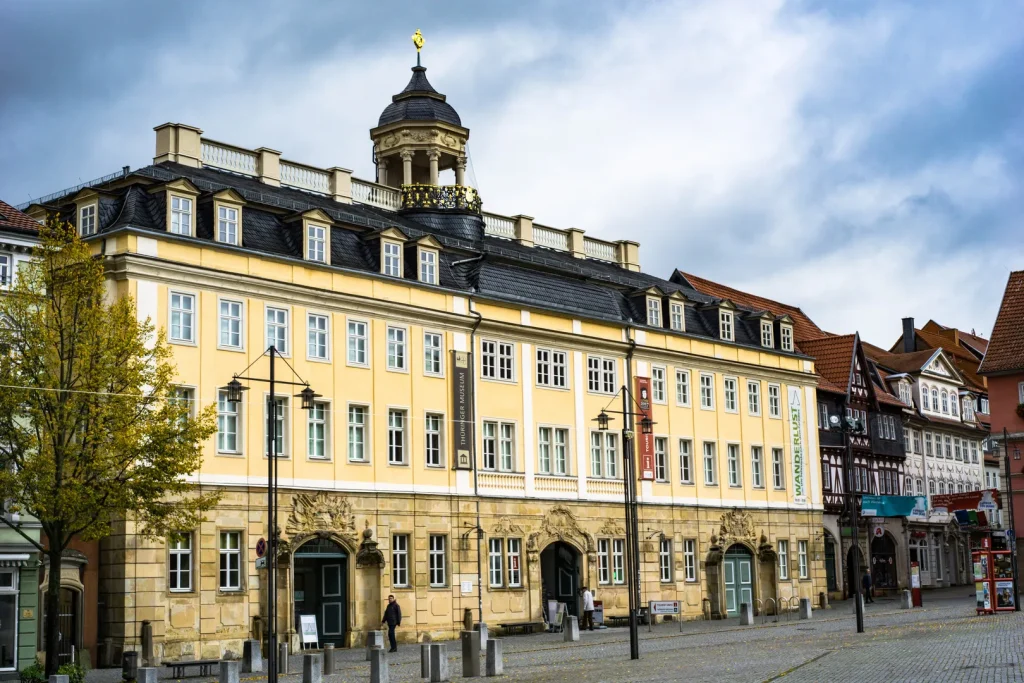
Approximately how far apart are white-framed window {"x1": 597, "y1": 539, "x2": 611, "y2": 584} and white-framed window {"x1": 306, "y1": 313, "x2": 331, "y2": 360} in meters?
15.6

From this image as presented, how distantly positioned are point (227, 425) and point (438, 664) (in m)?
14.8

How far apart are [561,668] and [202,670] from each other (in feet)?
30.8

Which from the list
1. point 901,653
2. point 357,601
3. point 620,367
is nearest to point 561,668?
point 901,653

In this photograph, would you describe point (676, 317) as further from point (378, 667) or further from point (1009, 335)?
point (378, 667)

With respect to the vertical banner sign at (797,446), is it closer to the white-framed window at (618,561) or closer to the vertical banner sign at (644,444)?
the vertical banner sign at (644,444)

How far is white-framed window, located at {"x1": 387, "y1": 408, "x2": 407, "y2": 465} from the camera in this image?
48.5m

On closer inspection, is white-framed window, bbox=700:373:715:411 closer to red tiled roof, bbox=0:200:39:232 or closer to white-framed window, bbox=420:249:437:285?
white-framed window, bbox=420:249:437:285

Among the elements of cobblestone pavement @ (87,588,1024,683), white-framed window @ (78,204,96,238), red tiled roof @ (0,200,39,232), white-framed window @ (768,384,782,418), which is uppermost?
white-framed window @ (78,204,96,238)

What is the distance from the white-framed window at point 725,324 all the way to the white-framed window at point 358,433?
22658 millimetres

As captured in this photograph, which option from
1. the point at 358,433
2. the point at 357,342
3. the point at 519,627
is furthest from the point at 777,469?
the point at 357,342

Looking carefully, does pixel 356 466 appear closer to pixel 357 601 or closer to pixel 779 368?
pixel 357 601

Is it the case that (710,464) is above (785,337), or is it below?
below

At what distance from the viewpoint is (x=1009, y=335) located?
75062mm

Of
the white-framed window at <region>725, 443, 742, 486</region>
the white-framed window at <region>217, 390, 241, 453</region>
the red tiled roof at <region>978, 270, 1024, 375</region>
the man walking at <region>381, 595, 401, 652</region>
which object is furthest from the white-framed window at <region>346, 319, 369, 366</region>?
the red tiled roof at <region>978, 270, 1024, 375</region>
